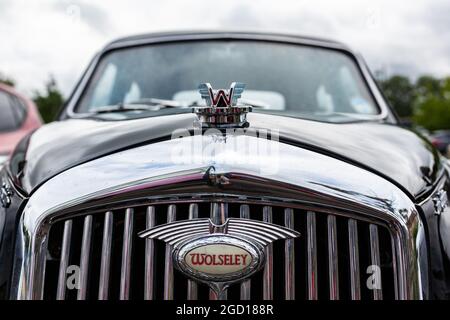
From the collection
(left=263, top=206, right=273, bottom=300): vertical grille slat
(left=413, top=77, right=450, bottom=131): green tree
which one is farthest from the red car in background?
(left=413, top=77, right=450, bottom=131): green tree

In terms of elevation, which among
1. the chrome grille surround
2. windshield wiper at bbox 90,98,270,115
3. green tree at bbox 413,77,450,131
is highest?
green tree at bbox 413,77,450,131

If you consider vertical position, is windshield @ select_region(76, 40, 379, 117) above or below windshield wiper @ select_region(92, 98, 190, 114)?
above

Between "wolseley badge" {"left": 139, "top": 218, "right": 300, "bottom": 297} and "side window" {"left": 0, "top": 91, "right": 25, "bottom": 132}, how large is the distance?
505 cm

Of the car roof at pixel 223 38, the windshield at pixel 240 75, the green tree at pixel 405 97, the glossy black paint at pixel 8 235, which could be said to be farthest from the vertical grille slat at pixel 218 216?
the green tree at pixel 405 97

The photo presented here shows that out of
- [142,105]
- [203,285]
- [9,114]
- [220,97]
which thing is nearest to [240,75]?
[142,105]

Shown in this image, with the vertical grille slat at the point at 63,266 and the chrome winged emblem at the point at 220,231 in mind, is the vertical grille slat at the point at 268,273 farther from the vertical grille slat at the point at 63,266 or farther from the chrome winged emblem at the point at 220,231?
the vertical grille slat at the point at 63,266

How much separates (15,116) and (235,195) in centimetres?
550

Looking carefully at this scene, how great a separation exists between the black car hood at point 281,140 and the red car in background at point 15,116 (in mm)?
3948

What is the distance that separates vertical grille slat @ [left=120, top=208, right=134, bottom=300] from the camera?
161cm

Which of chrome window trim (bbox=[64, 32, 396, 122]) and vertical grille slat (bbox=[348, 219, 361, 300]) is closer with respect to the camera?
vertical grille slat (bbox=[348, 219, 361, 300])

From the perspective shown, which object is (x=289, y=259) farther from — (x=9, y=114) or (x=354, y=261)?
(x=9, y=114)

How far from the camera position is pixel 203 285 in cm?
163

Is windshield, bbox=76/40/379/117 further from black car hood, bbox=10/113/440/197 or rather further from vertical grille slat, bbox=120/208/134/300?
vertical grille slat, bbox=120/208/134/300
